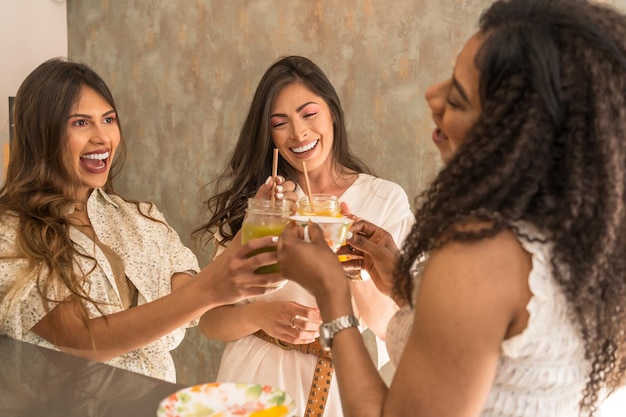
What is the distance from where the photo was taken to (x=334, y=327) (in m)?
1.19

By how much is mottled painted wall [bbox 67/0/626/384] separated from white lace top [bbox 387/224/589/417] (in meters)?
1.93

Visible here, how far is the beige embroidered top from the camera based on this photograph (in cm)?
189

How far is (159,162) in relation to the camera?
155 inches

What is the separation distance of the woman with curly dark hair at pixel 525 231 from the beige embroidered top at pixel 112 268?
1092 mm

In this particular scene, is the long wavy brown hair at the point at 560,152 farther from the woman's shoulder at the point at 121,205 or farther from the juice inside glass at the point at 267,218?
the woman's shoulder at the point at 121,205

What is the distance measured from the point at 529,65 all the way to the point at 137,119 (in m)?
3.22

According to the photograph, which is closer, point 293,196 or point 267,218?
point 267,218

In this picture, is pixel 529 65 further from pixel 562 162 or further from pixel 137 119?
pixel 137 119

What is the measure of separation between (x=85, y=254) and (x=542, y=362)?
4.45 ft

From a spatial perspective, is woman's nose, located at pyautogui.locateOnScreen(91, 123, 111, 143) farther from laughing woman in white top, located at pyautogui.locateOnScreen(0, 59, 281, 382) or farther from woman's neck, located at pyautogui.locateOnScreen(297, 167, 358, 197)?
woman's neck, located at pyautogui.locateOnScreen(297, 167, 358, 197)

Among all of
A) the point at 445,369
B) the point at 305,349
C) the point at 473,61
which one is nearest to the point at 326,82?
the point at 305,349

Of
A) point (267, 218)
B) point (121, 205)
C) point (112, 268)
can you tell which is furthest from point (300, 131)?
point (267, 218)

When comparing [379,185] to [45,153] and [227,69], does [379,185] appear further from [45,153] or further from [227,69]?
[227,69]

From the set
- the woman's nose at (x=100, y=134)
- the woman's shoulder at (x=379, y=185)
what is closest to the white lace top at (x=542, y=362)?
the woman's shoulder at (x=379, y=185)
